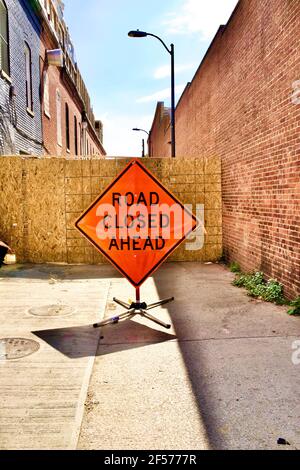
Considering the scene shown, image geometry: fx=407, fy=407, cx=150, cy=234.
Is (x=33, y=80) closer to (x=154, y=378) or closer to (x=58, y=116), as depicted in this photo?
(x=58, y=116)

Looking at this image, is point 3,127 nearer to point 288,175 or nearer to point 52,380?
point 288,175

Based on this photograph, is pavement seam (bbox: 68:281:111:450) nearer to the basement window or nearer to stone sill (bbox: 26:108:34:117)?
the basement window

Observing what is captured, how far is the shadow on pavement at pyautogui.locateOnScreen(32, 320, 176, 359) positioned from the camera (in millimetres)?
4625

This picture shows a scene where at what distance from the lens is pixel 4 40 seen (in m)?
11.1

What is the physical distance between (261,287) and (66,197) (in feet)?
18.6

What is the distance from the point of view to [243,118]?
854 cm

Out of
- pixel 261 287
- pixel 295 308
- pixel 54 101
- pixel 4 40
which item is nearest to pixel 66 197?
pixel 4 40

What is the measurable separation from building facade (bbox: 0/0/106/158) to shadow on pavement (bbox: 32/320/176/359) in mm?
5848

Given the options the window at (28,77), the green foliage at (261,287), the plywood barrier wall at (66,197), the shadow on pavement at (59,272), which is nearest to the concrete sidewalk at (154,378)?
the green foliage at (261,287)

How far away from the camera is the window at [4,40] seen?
1095cm

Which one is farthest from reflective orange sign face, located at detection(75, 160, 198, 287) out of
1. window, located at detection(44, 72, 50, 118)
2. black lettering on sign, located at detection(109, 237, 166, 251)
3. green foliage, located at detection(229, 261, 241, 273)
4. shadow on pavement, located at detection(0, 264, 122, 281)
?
window, located at detection(44, 72, 50, 118)

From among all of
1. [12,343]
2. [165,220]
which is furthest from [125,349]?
[165,220]

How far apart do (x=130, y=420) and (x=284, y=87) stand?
17.8ft

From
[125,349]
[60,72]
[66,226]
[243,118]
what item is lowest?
[125,349]
